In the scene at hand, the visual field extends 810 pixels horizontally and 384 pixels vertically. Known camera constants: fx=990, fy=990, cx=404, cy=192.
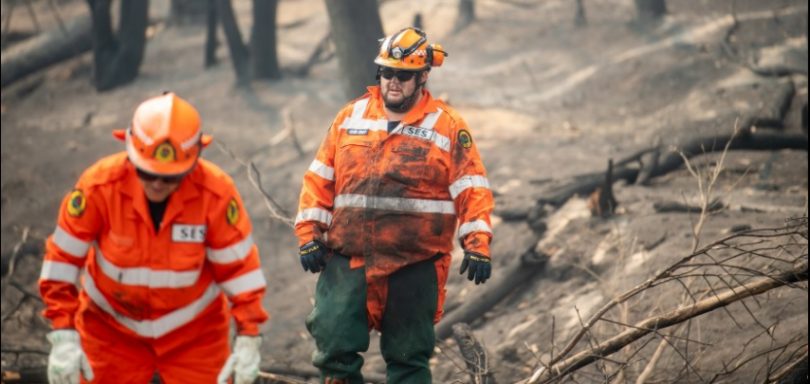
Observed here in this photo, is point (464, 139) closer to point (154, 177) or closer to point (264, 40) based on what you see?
Answer: point (154, 177)

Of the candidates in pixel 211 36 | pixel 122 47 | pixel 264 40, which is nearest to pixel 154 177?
pixel 264 40

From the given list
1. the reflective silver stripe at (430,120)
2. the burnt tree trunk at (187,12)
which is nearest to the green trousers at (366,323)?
the reflective silver stripe at (430,120)

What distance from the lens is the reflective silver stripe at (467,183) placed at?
4863 millimetres

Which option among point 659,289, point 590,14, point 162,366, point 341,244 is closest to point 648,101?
point 590,14

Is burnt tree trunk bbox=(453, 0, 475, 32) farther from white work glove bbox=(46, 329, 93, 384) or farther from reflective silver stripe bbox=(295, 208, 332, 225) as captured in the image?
white work glove bbox=(46, 329, 93, 384)

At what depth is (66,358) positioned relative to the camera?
158 inches

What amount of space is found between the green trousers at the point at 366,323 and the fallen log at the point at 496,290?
2.27 m

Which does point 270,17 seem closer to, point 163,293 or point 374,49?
point 374,49

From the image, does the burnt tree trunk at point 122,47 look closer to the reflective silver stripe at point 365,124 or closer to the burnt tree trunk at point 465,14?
the burnt tree trunk at point 465,14

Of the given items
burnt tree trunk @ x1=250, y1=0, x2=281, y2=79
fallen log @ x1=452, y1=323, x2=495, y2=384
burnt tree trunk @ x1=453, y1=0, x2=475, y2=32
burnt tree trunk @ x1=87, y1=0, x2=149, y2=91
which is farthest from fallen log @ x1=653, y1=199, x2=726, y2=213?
burnt tree trunk @ x1=453, y1=0, x2=475, y2=32

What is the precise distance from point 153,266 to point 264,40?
37.2 ft

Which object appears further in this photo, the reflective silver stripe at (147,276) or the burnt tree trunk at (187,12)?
the burnt tree trunk at (187,12)

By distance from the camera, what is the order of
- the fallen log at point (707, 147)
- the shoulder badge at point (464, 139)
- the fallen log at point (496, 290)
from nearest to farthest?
the shoulder badge at point (464, 139) → the fallen log at point (496, 290) → the fallen log at point (707, 147)

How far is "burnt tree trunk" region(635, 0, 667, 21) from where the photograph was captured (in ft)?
53.6
